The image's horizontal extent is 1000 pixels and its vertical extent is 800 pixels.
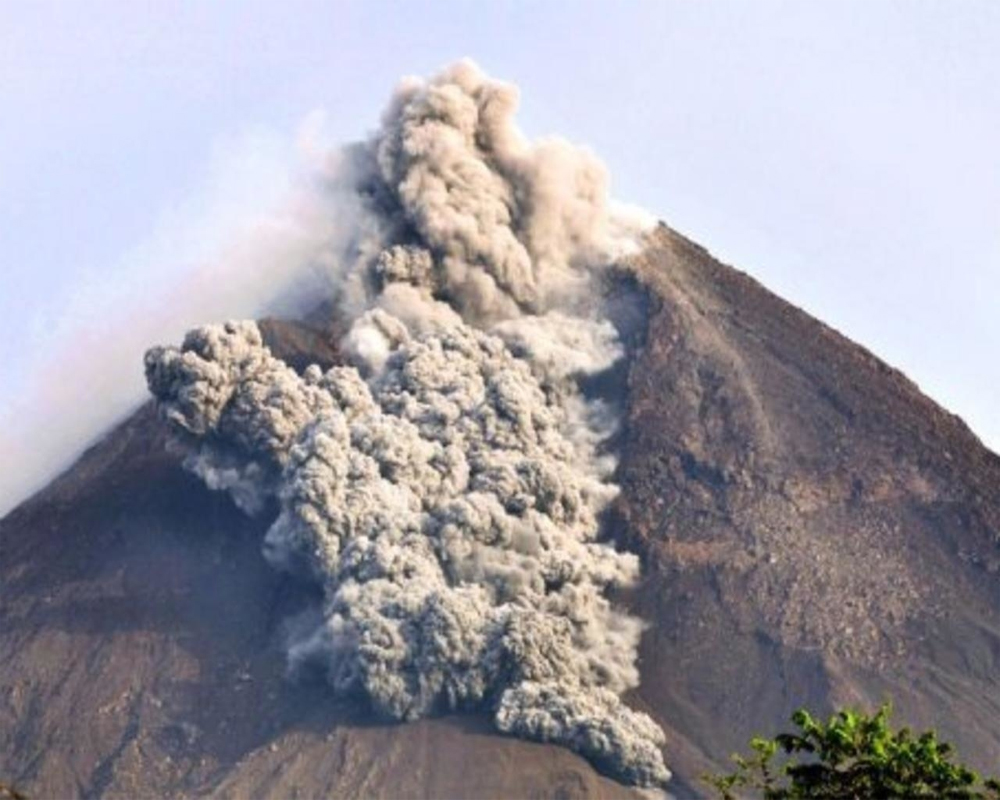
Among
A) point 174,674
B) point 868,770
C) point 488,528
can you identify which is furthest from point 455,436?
point 868,770

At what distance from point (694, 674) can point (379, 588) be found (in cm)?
1701

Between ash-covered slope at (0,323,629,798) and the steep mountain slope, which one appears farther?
the steep mountain slope

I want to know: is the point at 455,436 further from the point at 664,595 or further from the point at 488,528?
the point at 664,595

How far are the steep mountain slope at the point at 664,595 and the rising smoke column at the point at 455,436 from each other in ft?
7.07

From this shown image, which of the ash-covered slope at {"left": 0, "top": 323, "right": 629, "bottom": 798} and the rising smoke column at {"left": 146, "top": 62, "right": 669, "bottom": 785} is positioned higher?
the rising smoke column at {"left": 146, "top": 62, "right": 669, "bottom": 785}

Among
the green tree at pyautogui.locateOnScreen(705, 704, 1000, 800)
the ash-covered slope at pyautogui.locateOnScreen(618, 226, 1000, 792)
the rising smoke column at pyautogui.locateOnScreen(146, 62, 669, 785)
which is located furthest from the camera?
the ash-covered slope at pyautogui.locateOnScreen(618, 226, 1000, 792)

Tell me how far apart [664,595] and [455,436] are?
13741 mm

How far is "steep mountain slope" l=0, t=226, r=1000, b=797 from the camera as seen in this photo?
99938 millimetres

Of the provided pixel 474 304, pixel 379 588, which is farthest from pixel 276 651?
pixel 474 304

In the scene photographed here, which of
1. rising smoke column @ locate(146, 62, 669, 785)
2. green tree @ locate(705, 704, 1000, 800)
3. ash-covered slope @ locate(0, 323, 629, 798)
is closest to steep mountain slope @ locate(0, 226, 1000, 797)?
ash-covered slope @ locate(0, 323, 629, 798)

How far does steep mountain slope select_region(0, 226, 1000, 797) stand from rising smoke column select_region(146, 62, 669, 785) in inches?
84.8

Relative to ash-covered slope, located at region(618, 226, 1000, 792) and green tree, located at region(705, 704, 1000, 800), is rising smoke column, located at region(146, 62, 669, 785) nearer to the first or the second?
ash-covered slope, located at region(618, 226, 1000, 792)

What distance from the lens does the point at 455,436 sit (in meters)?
111

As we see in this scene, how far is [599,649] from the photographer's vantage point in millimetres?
104812
